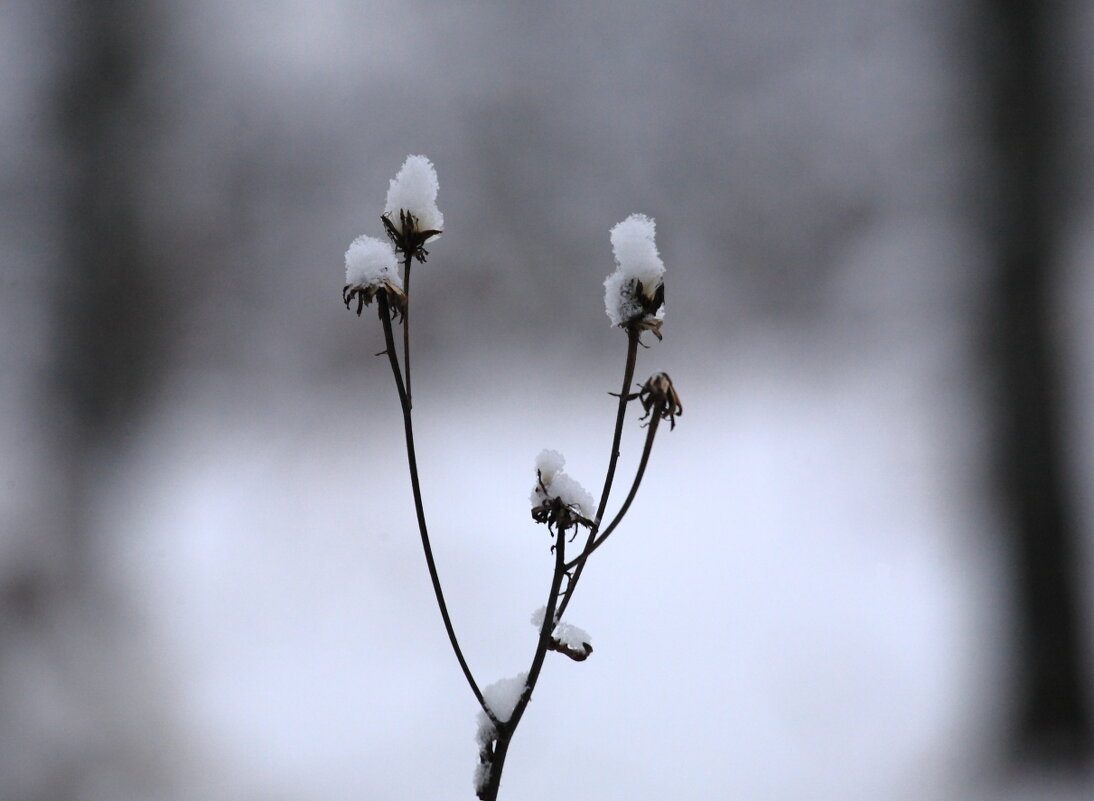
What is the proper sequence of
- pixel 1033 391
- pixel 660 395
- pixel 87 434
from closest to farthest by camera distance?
pixel 660 395
pixel 1033 391
pixel 87 434

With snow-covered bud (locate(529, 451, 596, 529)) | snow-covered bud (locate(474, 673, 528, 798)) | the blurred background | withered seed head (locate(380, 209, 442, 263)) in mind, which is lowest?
snow-covered bud (locate(474, 673, 528, 798))

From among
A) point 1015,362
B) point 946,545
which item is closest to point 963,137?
point 1015,362

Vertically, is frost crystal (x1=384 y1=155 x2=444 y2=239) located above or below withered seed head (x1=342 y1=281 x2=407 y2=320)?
above

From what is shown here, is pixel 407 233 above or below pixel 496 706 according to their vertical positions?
above

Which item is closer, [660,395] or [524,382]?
[660,395]

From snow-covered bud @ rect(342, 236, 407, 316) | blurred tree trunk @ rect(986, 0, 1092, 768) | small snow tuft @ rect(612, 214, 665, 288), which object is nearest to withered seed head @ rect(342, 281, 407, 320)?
snow-covered bud @ rect(342, 236, 407, 316)

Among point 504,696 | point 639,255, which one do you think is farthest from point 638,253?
point 504,696

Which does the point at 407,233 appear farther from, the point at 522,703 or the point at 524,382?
the point at 524,382

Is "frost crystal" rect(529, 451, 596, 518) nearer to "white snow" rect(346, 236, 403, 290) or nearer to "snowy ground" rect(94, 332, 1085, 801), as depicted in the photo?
"white snow" rect(346, 236, 403, 290)

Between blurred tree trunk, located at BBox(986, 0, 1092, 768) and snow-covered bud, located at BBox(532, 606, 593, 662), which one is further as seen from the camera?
blurred tree trunk, located at BBox(986, 0, 1092, 768)
